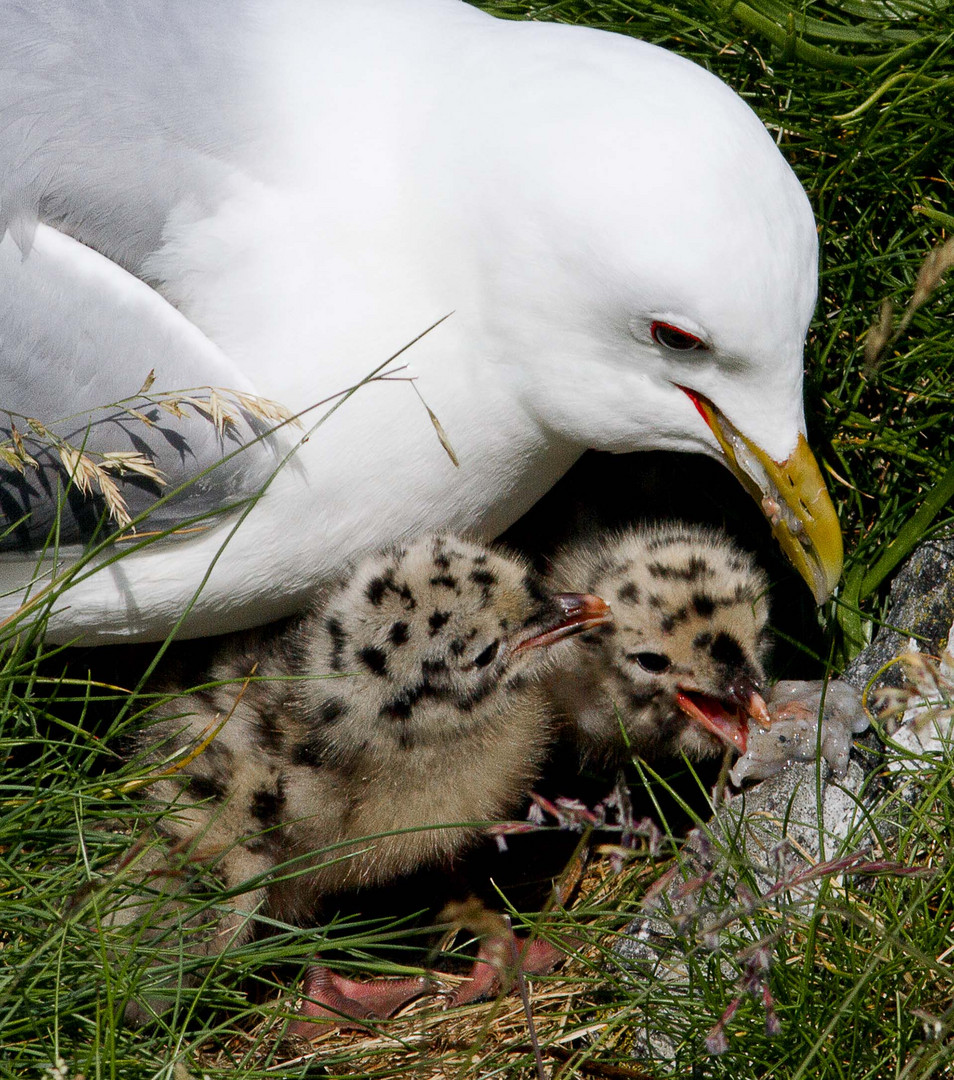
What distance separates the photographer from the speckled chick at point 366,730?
331 centimetres

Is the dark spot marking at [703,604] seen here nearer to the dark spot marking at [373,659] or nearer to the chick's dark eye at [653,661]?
the chick's dark eye at [653,661]

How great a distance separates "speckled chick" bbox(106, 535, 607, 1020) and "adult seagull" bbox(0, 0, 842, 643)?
22 centimetres

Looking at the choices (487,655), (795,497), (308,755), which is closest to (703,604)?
Answer: (795,497)

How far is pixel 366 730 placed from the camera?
132 inches

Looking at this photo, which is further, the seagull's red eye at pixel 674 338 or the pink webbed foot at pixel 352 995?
the pink webbed foot at pixel 352 995

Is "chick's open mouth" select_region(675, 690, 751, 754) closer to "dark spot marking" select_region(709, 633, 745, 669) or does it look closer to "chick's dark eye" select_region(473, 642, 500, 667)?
"dark spot marking" select_region(709, 633, 745, 669)

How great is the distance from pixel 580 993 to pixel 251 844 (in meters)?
0.86

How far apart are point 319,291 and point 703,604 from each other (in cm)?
129

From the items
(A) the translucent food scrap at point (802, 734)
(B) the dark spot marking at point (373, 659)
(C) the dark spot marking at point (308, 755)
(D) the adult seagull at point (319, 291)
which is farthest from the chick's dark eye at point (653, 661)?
(C) the dark spot marking at point (308, 755)

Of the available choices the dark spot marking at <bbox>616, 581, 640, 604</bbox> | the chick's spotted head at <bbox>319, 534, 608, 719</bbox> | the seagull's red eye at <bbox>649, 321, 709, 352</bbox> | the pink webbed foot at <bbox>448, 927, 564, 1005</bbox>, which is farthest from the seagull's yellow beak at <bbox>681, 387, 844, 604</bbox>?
the pink webbed foot at <bbox>448, 927, 564, 1005</bbox>

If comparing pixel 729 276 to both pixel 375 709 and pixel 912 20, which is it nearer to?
pixel 375 709

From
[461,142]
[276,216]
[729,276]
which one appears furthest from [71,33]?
[729,276]

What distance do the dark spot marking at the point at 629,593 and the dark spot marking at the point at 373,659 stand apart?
28.7 inches

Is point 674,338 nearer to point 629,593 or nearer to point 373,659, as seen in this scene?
point 629,593
